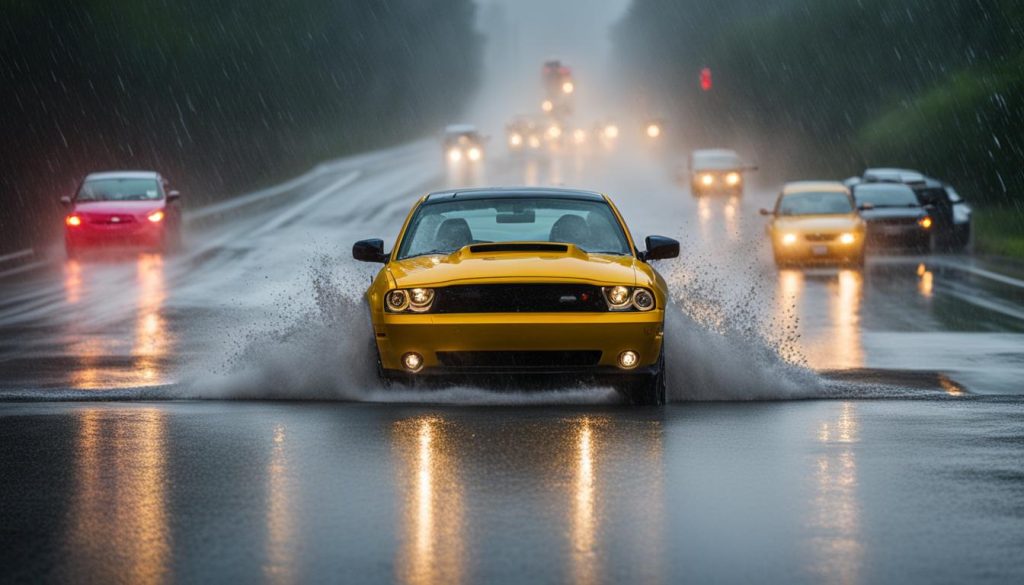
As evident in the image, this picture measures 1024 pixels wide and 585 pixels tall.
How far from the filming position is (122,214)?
32.5m

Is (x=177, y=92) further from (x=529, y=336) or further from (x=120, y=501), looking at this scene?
(x=120, y=501)

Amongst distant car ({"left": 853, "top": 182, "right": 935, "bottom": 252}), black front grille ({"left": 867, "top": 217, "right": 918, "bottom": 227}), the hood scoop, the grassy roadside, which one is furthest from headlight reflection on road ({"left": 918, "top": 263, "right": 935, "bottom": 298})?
the hood scoop

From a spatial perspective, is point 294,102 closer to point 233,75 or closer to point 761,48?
point 233,75

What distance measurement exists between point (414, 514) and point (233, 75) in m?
56.8

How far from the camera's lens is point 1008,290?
24.6 m

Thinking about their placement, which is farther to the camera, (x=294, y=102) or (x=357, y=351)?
(x=294, y=102)

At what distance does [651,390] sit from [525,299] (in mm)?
1082

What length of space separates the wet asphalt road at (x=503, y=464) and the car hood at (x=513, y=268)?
2.69 ft

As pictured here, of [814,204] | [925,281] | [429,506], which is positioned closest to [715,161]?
[814,204]

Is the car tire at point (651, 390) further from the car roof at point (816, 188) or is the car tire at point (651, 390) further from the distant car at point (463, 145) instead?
the distant car at point (463, 145)

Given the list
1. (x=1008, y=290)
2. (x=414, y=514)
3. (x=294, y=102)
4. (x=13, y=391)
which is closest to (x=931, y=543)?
(x=414, y=514)

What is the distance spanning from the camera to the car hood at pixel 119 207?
32.5 meters

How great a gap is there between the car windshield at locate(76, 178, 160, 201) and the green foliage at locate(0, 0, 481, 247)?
3.93 m

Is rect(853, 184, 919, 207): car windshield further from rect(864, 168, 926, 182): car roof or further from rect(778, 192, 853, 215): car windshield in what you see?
rect(864, 168, 926, 182): car roof
